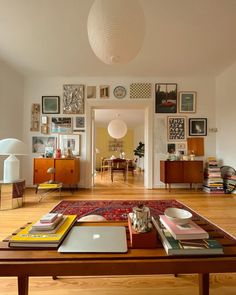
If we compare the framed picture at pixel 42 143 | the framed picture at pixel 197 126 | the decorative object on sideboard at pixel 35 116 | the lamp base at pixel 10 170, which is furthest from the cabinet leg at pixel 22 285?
the framed picture at pixel 197 126

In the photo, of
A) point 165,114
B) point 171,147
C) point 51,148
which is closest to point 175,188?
point 171,147

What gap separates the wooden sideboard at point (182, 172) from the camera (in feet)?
13.8

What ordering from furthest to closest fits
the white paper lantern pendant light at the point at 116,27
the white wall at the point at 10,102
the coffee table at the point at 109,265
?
1. the white wall at the point at 10,102
2. the white paper lantern pendant light at the point at 116,27
3. the coffee table at the point at 109,265

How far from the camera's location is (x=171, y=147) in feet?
15.1

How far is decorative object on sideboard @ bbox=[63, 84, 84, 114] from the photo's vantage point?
181 inches

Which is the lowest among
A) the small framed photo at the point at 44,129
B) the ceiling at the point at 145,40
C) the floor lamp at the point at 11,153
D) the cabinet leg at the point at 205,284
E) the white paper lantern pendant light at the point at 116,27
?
the cabinet leg at the point at 205,284

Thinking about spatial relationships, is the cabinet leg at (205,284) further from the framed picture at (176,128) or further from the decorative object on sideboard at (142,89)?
the decorative object on sideboard at (142,89)

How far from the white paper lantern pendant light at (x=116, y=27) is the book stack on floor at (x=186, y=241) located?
55.5 inches

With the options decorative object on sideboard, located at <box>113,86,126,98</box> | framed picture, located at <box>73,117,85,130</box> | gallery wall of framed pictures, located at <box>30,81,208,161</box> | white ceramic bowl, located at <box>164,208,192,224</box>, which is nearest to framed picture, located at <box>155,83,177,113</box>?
gallery wall of framed pictures, located at <box>30,81,208,161</box>

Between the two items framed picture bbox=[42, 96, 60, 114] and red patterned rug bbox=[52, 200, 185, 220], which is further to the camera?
framed picture bbox=[42, 96, 60, 114]

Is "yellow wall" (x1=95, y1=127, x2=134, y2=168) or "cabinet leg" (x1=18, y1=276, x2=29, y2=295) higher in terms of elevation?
"yellow wall" (x1=95, y1=127, x2=134, y2=168)

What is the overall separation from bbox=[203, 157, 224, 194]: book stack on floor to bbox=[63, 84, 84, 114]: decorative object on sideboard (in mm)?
3447

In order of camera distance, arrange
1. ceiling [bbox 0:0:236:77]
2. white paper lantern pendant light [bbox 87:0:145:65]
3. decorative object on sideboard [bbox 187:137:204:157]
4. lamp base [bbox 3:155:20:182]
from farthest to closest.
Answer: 1. decorative object on sideboard [bbox 187:137:204:157]
2. lamp base [bbox 3:155:20:182]
3. ceiling [bbox 0:0:236:77]
4. white paper lantern pendant light [bbox 87:0:145:65]

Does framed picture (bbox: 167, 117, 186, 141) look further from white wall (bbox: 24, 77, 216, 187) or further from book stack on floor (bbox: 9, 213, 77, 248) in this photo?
book stack on floor (bbox: 9, 213, 77, 248)
